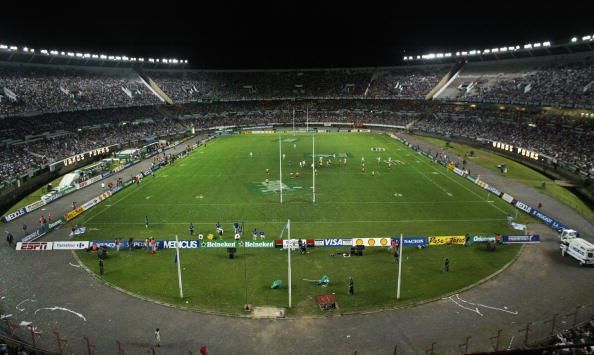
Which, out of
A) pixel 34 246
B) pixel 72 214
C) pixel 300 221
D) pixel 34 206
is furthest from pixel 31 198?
pixel 300 221

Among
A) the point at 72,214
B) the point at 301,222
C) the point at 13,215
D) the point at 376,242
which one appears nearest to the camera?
the point at 376,242

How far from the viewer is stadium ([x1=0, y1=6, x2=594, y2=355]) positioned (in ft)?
73.2

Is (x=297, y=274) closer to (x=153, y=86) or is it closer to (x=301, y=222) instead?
(x=301, y=222)

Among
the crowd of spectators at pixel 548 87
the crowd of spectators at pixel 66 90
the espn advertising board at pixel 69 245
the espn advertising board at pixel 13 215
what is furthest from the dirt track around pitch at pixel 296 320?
the crowd of spectators at pixel 66 90

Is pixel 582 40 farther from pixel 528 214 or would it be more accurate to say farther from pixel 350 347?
pixel 350 347

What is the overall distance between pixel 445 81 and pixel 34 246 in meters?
106

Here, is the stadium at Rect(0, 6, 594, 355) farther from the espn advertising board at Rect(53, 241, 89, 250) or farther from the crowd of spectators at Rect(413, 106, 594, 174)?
the crowd of spectators at Rect(413, 106, 594, 174)

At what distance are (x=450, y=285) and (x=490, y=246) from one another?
7.53 m

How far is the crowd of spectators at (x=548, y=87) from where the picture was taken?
68.4 m

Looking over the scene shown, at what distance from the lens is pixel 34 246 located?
33000mm

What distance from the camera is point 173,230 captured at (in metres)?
37.6

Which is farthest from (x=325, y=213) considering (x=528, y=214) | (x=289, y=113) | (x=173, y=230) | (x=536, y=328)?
(x=289, y=113)

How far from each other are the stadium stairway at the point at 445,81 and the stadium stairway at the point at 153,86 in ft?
235

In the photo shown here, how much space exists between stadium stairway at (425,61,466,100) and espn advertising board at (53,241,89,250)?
97.0 meters
